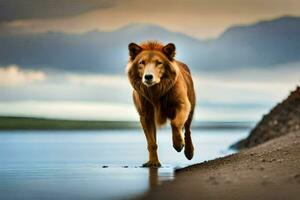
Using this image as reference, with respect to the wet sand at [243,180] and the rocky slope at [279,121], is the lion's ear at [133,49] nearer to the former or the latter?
the wet sand at [243,180]

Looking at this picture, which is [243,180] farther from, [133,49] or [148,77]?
[133,49]

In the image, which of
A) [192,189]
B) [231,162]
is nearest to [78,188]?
[192,189]

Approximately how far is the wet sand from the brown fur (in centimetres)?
111

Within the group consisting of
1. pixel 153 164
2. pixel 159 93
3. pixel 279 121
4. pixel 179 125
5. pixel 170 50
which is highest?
pixel 279 121

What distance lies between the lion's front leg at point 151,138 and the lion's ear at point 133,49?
1417 mm

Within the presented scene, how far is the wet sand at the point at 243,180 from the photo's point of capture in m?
10.4

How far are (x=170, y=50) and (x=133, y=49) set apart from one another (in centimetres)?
62

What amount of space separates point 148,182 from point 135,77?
2.56 meters

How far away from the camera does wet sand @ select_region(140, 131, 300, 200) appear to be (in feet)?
34.2

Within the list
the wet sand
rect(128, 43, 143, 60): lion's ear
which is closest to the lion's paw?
the wet sand

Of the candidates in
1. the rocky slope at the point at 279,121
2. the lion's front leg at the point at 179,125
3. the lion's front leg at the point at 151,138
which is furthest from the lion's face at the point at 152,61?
the rocky slope at the point at 279,121

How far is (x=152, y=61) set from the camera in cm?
1397

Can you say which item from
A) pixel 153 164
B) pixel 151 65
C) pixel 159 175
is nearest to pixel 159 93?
pixel 151 65

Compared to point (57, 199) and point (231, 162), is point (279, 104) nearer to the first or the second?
point (231, 162)
